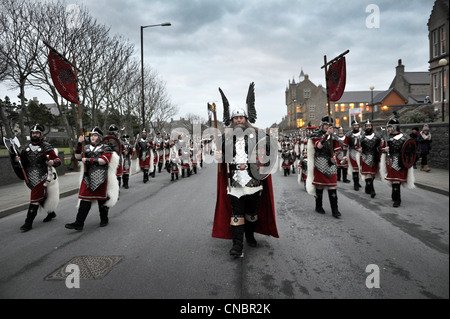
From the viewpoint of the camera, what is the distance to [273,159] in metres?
4.16

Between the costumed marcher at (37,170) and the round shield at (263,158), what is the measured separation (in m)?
3.93

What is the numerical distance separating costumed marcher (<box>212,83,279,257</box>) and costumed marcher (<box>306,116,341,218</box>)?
2196 millimetres

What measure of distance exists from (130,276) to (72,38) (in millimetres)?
14766

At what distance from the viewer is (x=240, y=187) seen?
13.1ft

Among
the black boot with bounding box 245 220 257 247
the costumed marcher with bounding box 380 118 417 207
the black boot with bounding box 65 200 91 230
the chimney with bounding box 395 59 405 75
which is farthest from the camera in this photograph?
the chimney with bounding box 395 59 405 75

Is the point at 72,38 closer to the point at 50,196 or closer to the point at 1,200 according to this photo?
the point at 1,200

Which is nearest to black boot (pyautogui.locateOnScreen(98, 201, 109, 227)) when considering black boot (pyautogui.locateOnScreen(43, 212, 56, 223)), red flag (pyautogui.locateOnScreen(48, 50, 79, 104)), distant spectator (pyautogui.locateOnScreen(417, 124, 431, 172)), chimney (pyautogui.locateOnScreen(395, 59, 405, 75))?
black boot (pyautogui.locateOnScreen(43, 212, 56, 223))

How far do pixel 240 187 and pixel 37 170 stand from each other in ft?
14.0

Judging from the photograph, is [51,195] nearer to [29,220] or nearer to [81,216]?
[29,220]

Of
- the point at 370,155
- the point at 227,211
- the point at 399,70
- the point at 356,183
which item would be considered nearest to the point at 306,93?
the point at 399,70

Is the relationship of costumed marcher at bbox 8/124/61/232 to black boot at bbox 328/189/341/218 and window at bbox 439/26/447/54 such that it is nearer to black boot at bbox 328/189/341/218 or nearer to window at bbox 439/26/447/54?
black boot at bbox 328/189/341/218

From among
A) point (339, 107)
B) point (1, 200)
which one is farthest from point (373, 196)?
point (339, 107)

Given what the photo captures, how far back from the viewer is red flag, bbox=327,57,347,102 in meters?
5.35

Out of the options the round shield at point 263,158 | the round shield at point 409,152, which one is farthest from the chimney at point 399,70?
the round shield at point 263,158
